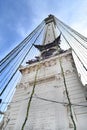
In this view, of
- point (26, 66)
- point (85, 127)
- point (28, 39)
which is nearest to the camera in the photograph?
point (85, 127)

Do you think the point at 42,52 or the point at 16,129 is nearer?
the point at 16,129

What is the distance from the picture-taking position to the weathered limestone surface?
18.7ft

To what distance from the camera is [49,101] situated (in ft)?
22.8

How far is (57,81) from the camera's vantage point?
7957mm

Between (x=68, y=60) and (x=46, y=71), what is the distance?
1606 millimetres

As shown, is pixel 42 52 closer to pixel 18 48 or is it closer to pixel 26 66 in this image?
pixel 26 66

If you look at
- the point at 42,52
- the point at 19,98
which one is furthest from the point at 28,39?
the point at 42,52

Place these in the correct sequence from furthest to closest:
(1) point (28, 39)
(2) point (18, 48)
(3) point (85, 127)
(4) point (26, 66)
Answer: (4) point (26, 66) → (1) point (28, 39) → (2) point (18, 48) → (3) point (85, 127)

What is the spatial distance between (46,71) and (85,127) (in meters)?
4.76

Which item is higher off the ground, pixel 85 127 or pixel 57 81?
pixel 57 81

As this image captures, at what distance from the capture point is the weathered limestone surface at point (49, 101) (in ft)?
18.7

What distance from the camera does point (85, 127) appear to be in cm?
504

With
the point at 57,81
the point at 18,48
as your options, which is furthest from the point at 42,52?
the point at 18,48

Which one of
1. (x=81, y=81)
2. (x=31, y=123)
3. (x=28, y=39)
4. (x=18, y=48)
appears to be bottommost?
(x=31, y=123)
